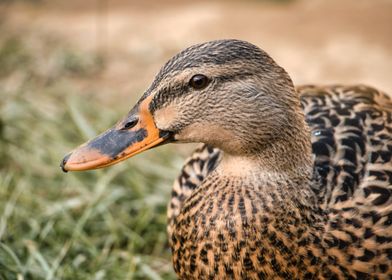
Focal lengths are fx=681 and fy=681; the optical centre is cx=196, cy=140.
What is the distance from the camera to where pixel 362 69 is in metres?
5.06

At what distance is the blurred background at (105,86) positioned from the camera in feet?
10.5

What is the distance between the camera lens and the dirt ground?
17.0 feet

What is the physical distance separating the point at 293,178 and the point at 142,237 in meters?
1.36

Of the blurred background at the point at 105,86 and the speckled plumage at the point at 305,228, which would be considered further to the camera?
the blurred background at the point at 105,86

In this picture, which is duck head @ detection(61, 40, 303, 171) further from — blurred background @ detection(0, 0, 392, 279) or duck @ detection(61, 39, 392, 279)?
blurred background @ detection(0, 0, 392, 279)

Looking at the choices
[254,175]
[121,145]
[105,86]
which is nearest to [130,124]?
[121,145]

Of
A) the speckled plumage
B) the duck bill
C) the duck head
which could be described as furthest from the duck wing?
the duck bill

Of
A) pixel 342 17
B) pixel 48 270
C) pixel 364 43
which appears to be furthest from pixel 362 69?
pixel 48 270

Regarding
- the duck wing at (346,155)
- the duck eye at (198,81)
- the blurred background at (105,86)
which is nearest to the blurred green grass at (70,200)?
the blurred background at (105,86)

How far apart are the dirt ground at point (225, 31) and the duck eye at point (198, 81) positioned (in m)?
2.89

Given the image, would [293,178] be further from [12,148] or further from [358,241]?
[12,148]

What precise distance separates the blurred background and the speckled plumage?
819mm

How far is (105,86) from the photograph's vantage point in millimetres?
5125

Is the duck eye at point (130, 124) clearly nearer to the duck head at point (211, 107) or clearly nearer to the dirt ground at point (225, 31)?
the duck head at point (211, 107)
